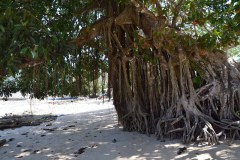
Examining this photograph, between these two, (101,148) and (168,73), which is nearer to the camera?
(101,148)

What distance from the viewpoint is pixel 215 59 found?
6.21 meters

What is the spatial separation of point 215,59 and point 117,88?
94.3 inches

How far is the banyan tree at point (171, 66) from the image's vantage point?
579 cm

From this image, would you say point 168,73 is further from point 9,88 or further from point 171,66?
point 9,88

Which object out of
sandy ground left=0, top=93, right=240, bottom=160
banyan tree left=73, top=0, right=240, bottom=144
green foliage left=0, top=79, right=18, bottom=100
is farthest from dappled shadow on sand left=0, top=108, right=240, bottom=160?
green foliage left=0, top=79, right=18, bottom=100

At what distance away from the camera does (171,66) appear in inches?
251

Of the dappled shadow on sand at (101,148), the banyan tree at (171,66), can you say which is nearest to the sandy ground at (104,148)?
the dappled shadow on sand at (101,148)

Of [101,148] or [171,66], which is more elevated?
[171,66]

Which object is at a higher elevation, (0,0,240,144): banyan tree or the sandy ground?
(0,0,240,144): banyan tree

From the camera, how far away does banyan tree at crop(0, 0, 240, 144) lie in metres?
5.79

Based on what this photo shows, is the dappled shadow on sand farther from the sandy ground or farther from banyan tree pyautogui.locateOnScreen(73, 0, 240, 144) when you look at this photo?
banyan tree pyautogui.locateOnScreen(73, 0, 240, 144)

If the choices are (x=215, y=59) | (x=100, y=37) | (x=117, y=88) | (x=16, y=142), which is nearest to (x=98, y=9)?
(x=100, y=37)

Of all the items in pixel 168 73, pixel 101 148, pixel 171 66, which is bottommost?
pixel 101 148

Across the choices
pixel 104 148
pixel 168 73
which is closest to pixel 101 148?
pixel 104 148
